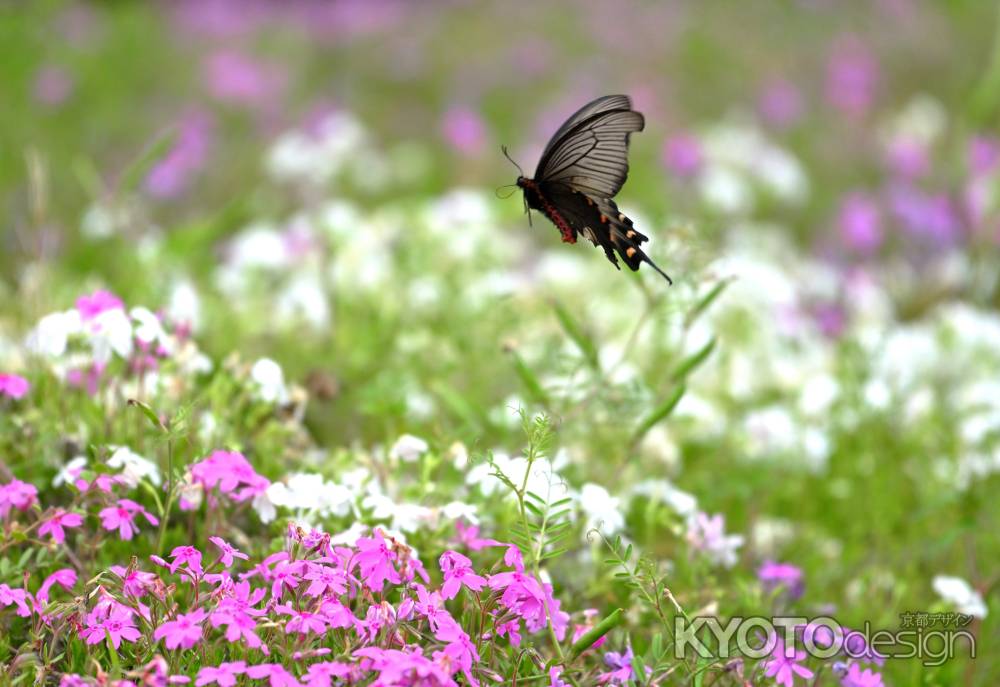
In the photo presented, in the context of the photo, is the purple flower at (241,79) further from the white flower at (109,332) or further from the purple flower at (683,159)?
the white flower at (109,332)

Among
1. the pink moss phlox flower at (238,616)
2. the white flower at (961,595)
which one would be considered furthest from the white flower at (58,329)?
the white flower at (961,595)

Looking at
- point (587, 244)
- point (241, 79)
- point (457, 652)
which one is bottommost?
point (457, 652)

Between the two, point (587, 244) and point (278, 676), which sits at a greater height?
point (587, 244)

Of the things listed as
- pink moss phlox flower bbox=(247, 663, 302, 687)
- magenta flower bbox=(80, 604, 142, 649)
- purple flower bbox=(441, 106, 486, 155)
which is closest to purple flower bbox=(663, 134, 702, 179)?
purple flower bbox=(441, 106, 486, 155)

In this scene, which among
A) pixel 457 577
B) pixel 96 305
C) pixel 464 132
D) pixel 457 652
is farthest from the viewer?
pixel 464 132

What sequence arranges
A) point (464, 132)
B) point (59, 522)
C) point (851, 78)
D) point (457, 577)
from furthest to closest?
1. point (851, 78)
2. point (464, 132)
3. point (59, 522)
4. point (457, 577)

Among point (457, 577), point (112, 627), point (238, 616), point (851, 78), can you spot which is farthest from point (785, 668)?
point (851, 78)

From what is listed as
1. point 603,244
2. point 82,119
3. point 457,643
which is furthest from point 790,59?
point 457,643

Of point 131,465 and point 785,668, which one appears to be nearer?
point 785,668

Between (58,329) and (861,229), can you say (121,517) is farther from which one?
(861,229)
